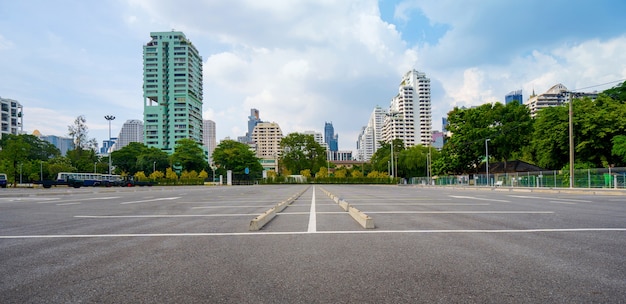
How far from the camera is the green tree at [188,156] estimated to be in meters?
95.1

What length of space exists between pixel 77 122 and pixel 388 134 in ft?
420

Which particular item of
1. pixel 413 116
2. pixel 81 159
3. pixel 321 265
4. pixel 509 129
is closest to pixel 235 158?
pixel 81 159

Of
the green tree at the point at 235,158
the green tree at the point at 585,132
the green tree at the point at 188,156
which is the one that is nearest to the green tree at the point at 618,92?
the green tree at the point at 585,132

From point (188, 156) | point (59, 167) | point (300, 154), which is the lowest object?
point (59, 167)

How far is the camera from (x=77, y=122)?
302 ft

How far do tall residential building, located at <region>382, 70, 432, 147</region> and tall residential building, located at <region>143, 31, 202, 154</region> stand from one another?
86.1 m

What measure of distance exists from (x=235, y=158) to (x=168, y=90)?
56558 mm

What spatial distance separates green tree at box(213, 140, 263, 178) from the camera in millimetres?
95562

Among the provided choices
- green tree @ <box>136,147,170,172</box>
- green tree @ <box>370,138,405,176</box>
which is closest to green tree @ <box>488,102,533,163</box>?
green tree @ <box>370,138,405,176</box>

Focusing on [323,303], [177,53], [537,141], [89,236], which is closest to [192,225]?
[89,236]

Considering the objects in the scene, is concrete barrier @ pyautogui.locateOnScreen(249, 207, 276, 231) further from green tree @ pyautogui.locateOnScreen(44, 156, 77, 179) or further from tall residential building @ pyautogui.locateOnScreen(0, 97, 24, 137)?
tall residential building @ pyautogui.locateOnScreen(0, 97, 24, 137)

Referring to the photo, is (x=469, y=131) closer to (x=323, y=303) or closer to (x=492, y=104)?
(x=492, y=104)

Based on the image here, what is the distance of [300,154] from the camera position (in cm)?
10294

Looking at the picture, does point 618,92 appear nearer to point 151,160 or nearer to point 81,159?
point 151,160
